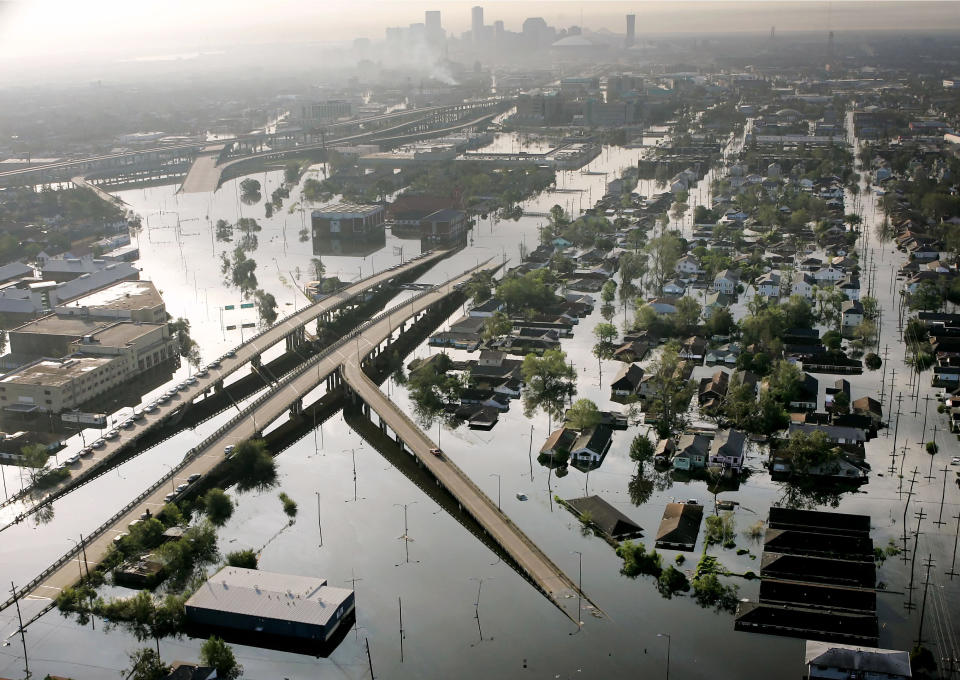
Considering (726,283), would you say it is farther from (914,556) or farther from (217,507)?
(217,507)

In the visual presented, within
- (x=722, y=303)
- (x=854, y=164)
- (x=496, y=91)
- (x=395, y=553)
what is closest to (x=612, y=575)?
(x=395, y=553)

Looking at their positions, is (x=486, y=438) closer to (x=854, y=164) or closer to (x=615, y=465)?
(x=615, y=465)

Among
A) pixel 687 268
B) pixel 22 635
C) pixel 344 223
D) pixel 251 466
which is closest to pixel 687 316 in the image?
pixel 687 268

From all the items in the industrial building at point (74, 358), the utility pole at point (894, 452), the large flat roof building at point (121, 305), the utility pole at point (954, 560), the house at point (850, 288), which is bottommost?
the utility pole at point (954, 560)

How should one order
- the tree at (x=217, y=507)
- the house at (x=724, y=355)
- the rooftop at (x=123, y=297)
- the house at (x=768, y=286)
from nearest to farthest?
the tree at (x=217, y=507)
the house at (x=724, y=355)
the rooftop at (x=123, y=297)
the house at (x=768, y=286)

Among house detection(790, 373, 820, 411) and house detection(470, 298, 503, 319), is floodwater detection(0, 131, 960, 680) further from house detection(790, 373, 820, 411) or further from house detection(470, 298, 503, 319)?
house detection(470, 298, 503, 319)

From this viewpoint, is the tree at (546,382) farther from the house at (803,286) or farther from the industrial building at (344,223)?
the industrial building at (344,223)

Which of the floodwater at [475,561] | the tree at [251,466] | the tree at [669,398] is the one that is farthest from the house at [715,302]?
the tree at [251,466]

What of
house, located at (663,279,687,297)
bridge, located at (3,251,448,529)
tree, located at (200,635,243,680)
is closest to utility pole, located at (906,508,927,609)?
tree, located at (200,635,243,680)
